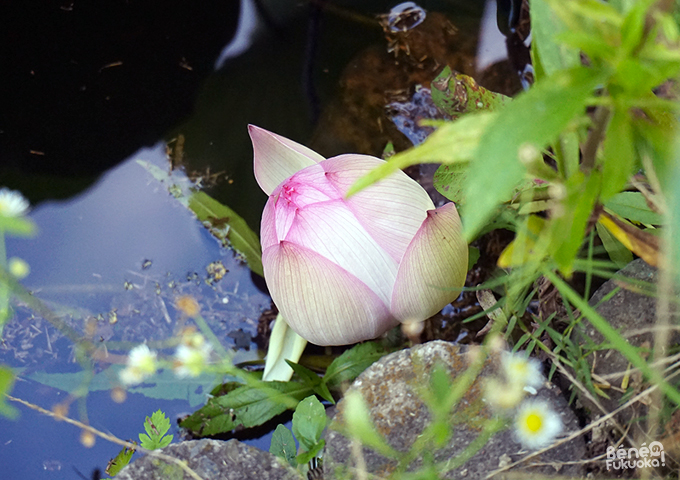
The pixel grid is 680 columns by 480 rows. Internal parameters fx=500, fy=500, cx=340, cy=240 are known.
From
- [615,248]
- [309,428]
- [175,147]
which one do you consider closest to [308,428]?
[309,428]

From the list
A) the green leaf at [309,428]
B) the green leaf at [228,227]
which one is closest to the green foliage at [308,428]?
the green leaf at [309,428]

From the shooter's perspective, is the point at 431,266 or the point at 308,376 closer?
the point at 431,266

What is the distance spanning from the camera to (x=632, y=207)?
0.42m

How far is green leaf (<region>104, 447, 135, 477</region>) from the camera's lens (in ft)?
1.73

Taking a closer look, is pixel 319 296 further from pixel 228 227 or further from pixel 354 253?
pixel 228 227

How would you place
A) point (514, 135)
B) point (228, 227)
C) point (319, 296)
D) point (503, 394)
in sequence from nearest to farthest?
point (514, 135) < point (503, 394) < point (319, 296) < point (228, 227)

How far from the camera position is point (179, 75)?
0.68 m

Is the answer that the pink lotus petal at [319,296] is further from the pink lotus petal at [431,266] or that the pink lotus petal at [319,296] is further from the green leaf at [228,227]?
the green leaf at [228,227]

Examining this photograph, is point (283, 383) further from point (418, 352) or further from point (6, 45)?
point (6, 45)

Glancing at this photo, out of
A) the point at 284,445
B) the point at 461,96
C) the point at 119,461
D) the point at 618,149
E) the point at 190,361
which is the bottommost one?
the point at 119,461

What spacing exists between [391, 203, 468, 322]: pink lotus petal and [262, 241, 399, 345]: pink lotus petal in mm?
25

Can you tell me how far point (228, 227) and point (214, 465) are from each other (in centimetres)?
31

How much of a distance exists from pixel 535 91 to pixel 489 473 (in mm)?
276

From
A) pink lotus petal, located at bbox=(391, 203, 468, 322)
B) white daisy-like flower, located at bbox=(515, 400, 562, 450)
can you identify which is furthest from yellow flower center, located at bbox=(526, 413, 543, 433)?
pink lotus petal, located at bbox=(391, 203, 468, 322)
